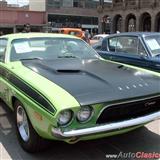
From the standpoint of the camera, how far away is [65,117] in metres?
3.86

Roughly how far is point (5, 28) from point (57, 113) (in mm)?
61049

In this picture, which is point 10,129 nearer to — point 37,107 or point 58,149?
point 58,149

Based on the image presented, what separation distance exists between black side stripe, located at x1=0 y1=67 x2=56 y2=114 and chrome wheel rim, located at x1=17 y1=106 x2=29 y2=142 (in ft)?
1.00

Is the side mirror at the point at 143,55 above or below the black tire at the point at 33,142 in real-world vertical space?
above

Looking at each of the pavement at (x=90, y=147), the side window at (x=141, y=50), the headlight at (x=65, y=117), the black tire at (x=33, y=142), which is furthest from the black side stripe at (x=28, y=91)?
the side window at (x=141, y=50)

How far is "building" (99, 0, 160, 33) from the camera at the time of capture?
2216 inches

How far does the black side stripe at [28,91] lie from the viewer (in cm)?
388

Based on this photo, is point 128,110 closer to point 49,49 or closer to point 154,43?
point 49,49

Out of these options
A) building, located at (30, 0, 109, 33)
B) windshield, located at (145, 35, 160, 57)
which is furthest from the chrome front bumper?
building, located at (30, 0, 109, 33)

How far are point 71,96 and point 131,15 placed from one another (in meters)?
60.3

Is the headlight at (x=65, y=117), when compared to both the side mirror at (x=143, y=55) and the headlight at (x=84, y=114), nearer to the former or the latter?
the headlight at (x=84, y=114)

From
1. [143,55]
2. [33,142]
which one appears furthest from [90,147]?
[143,55]

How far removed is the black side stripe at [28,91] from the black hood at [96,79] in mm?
268

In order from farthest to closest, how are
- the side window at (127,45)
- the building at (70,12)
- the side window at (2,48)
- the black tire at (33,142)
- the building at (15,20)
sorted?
the building at (70,12), the building at (15,20), the side window at (127,45), the side window at (2,48), the black tire at (33,142)
